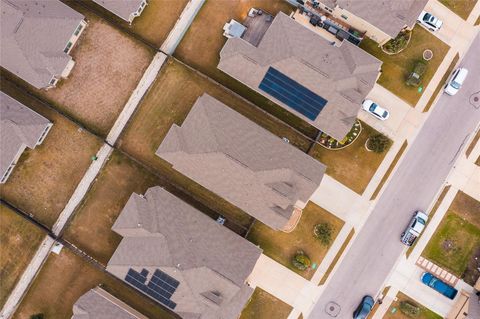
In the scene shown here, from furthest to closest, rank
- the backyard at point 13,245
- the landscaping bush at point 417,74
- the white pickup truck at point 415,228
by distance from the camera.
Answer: the backyard at point 13,245
the landscaping bush at point 417,74
the white pickup truck at point 415,228

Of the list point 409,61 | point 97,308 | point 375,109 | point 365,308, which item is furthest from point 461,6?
point 97,308

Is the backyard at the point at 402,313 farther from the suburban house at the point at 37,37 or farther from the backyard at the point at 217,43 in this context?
the suburban house at the point at 37,37

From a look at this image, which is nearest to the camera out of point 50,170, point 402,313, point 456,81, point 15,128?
point 15,128

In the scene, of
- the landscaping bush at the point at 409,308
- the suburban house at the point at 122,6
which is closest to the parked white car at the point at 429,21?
the landscaping bush at the point at 409,308

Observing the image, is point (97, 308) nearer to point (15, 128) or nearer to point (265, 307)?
point (265, 307)

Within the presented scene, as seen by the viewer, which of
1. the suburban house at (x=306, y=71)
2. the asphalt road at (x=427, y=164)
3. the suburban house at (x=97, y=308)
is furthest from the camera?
the asphalt road at (x=427, y=164)

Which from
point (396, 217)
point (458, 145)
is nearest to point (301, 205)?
point (396, 217)

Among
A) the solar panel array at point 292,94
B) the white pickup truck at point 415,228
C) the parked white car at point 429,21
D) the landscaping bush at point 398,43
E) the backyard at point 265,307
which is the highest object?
the parked white car at point 429,21
